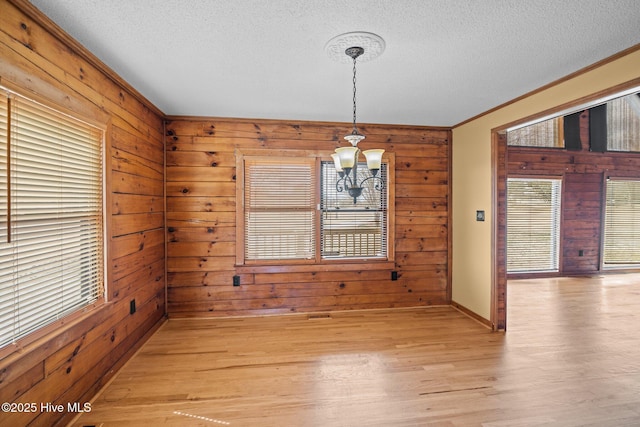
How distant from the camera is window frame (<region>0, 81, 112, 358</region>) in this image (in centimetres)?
159

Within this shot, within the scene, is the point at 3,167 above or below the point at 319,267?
above

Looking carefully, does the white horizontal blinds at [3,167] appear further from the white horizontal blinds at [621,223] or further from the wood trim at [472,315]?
the white horizontal blinds at [621,223]

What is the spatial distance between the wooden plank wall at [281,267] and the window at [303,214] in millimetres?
157

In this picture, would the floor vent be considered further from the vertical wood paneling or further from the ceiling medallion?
the vertical wood paneling

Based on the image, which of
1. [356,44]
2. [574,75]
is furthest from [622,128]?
[356,44]

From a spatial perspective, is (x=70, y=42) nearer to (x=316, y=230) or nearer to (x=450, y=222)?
(x=316, y=230)

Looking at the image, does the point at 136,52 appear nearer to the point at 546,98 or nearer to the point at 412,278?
the point at 546,98

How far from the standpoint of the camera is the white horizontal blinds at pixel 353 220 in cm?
396

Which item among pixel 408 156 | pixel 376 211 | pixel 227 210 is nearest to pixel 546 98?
pixel 408 156

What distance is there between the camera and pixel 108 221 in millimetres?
2395

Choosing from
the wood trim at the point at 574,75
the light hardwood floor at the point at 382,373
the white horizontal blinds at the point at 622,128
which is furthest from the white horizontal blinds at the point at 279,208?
the white horizontal blinds at the point at 622,128

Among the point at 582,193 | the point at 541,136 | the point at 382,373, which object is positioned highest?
the point at 541,136

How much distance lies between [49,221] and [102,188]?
576 mm

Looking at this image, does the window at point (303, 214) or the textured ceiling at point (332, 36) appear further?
the window at point (303, 214)
